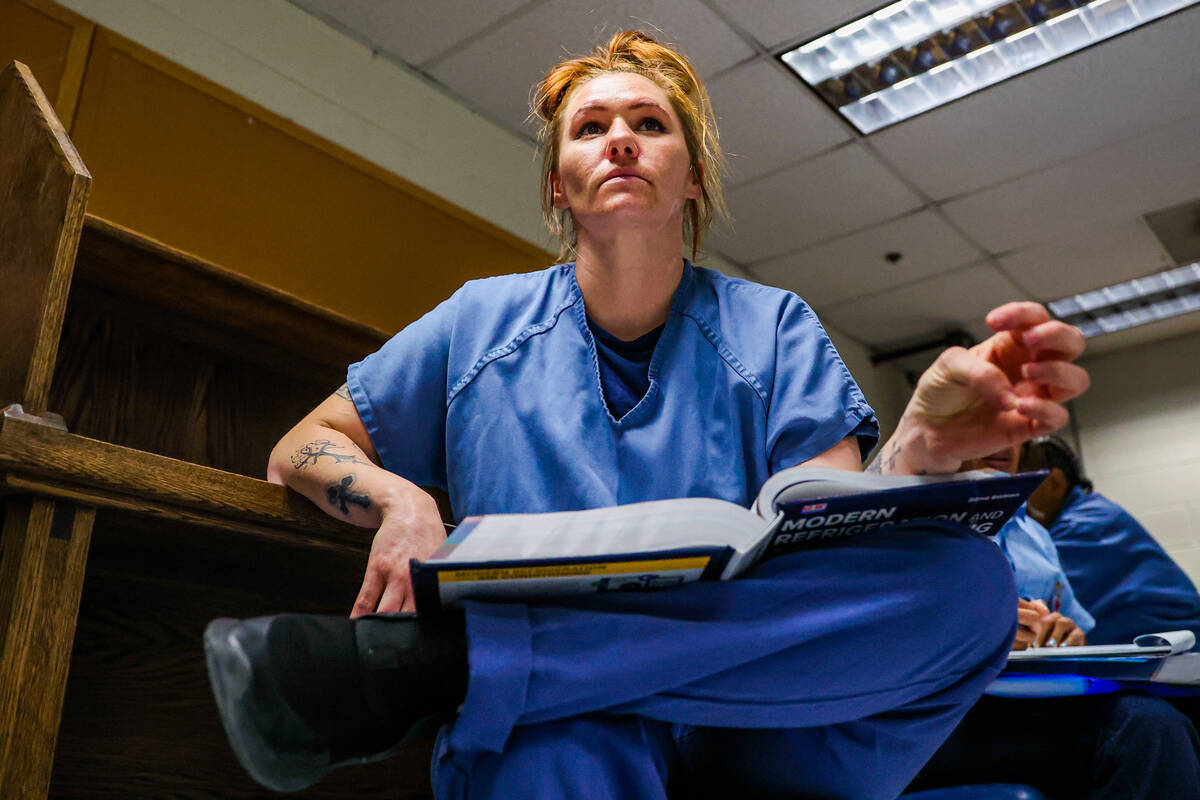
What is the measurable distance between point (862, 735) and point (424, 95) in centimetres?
288

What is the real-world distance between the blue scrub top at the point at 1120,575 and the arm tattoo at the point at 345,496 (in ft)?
A: 7.15

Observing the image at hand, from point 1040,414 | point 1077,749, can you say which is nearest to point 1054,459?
point 1077,749

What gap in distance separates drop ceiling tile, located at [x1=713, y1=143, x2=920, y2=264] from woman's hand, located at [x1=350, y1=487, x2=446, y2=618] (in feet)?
9.97

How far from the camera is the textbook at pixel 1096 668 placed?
131cm

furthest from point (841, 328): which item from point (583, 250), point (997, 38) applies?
point (583, 250)

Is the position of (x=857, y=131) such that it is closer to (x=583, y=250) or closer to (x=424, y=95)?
(x=424, y=95)

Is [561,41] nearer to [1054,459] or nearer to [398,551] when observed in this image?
[1054,459]

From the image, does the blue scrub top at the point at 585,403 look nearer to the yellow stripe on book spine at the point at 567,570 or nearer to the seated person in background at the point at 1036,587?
the yellow stripe on book spine at the point at 567,570

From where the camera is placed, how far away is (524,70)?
10.6 ft

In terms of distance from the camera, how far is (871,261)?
4371 millimetres

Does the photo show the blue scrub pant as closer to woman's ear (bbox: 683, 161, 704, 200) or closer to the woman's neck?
the woman's neck

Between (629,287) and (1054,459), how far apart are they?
2.01 meters

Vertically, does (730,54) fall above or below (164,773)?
above

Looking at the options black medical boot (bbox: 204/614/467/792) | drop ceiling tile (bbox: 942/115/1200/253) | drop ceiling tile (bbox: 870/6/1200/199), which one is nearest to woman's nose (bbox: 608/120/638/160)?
black medical boot (bbox: 204/614/467/792)
